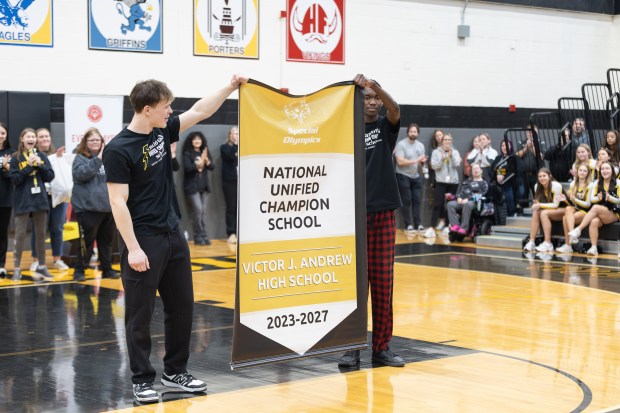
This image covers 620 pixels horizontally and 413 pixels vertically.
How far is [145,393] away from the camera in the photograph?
18.6 ft

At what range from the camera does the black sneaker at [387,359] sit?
666cm

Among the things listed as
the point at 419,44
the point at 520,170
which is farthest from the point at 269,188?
the point at 419,44

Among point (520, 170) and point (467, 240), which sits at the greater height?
point (520, 170)

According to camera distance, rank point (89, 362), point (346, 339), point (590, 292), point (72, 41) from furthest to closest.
Result: point (72, 41)
point (590, 292)
point (89, 362)
point (346, 339)

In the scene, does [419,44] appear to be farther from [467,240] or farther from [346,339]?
[346,339]

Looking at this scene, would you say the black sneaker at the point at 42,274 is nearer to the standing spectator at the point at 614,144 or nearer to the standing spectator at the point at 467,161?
the standing spectator at the point at 614,144

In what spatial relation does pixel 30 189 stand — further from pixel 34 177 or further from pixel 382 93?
pixel 382 93

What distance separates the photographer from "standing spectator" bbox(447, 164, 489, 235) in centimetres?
1641

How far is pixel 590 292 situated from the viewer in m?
10.4

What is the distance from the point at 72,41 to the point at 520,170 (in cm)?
784

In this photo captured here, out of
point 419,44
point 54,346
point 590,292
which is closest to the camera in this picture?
point 54,346

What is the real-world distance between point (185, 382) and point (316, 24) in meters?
12.8

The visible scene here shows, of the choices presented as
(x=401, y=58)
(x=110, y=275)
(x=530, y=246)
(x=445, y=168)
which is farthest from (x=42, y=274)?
(x=401, y=58)

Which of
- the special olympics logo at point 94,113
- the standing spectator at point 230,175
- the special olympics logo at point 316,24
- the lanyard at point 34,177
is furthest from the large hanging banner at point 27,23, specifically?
the special olympics logo at point 316,24
